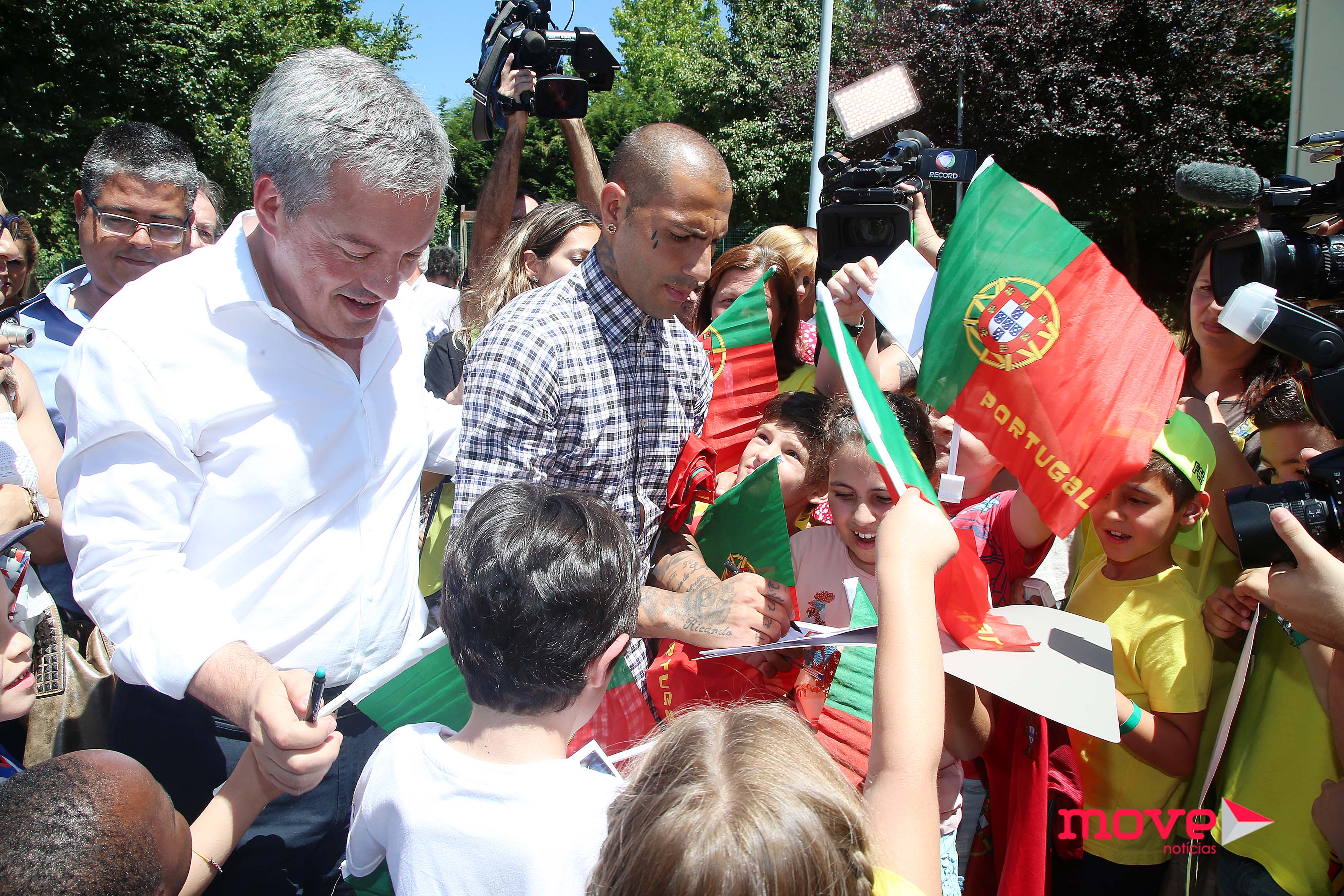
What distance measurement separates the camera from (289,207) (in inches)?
61.8

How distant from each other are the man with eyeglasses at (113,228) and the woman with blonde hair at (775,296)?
180 cm

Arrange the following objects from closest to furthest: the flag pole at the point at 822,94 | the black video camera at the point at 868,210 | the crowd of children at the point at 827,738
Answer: the crowd of children at the point at 827,738
the black video camera at the point at 868,210
the flag pole at the point at 822,94

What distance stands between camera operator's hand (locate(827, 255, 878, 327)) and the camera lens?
122mm

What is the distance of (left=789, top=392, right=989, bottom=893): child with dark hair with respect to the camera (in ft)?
6.43

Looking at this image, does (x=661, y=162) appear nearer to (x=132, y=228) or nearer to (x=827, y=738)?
(x=827, y=738)

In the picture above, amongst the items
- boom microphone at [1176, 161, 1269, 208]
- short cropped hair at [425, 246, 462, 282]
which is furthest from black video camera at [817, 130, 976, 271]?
short cropped hair at [425, 246, 462, 282]

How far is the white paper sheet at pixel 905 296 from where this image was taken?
6.84 feet

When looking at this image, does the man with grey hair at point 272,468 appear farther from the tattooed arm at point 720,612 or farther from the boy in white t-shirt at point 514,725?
the tattooed arm at point 720,612

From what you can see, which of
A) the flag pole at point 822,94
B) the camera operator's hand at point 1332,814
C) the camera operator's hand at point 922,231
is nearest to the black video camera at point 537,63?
the camera operator's hand at point 922,231

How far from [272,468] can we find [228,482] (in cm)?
8

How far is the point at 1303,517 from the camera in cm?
178

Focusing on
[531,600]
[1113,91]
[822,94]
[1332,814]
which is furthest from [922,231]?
[1113,91]

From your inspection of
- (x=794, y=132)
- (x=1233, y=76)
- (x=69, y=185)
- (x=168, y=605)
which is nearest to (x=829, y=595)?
(x=168, y=605)

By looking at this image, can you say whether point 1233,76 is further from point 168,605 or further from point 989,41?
point 168,605
